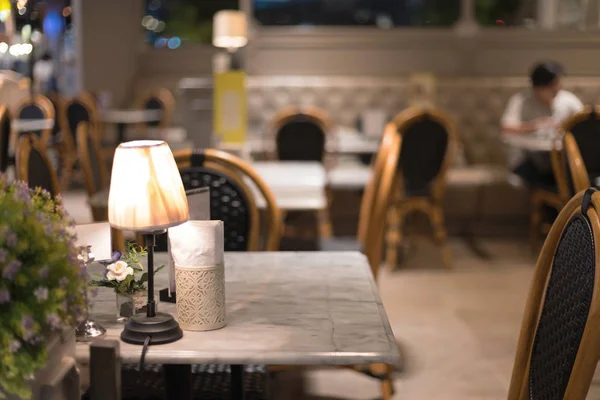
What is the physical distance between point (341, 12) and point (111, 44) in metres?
2.51

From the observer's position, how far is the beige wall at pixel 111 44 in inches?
335

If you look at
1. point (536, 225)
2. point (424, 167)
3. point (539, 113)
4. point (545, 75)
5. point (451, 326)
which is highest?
point (545, 75)

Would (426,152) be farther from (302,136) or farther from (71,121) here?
(71,121)

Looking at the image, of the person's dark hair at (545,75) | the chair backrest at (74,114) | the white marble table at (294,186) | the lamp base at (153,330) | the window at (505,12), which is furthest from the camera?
the chair backrest at (74,114)

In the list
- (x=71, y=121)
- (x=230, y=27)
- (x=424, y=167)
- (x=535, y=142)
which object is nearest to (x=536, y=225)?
(x=535, y=142)

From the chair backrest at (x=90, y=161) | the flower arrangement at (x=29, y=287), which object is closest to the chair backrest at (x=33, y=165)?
the chair backrest at (x=90, y=161)

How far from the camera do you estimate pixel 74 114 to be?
8.07m

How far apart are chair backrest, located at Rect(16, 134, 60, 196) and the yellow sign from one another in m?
1.24

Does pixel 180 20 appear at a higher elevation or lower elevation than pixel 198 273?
higher

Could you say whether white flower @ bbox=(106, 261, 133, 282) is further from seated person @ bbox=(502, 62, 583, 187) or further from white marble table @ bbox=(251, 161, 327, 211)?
seated person @ bbox=(502, 62, 583, 187)

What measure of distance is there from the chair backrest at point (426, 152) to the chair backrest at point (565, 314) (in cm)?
351

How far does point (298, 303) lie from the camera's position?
5.64 feet

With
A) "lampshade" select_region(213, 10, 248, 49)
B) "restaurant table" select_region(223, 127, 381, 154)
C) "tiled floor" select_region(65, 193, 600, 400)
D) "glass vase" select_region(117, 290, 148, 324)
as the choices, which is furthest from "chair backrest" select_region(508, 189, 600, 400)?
"lampshade" select_region(213, 10, 248, 49)

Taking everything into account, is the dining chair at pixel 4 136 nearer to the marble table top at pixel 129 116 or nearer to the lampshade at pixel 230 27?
the lampshade at pixel 230 27
